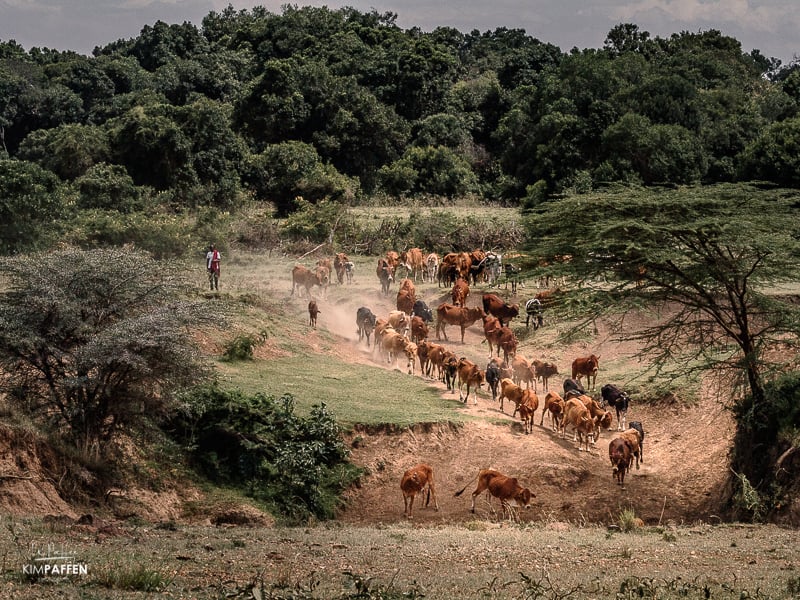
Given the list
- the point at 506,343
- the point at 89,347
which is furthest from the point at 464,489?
the point at 506,343

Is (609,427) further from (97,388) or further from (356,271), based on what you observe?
(356,271)

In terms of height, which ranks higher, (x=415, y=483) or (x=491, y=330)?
(x=491, y=330)

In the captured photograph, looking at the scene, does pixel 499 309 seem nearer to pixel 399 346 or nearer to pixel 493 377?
pixel 399 346

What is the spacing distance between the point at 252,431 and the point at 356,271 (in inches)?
730

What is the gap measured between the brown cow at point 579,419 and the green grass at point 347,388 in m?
2.00

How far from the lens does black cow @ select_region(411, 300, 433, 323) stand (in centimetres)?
3300

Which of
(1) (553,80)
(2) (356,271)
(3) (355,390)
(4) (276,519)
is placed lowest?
(4) (276,519)

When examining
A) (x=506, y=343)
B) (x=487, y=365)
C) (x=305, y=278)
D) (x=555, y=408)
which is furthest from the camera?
(x=305, y=278)

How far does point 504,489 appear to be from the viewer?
19.5 m

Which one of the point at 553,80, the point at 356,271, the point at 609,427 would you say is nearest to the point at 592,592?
the point at 609,427

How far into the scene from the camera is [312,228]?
42.8 m

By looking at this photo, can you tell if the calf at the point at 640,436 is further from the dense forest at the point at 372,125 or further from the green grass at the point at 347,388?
the dense forest at the point at 372,125

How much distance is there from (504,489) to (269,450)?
4368mm

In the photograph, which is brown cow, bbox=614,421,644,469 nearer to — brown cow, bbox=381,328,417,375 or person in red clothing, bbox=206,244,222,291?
brown cow, bbox=381,328,417,375
